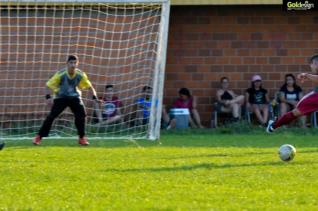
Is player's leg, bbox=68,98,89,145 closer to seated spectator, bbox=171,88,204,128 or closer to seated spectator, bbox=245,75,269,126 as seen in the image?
seated spectator, bbox=171,88,204,128

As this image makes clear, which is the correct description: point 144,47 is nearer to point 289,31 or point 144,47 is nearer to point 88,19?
point 88,19

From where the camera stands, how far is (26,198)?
8812 millimetres

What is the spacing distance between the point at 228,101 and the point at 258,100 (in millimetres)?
728

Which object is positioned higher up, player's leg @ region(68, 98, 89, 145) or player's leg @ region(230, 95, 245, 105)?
Answer: player's leg @ region(230, 95, 245, 105)

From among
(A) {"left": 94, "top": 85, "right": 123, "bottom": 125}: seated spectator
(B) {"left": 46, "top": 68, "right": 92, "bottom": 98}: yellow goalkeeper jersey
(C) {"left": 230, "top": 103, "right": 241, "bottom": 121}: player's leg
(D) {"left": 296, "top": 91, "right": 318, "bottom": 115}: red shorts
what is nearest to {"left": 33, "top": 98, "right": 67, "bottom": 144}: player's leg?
(B) {"left": 46, "top": 68, "right": 92, "bottom": 98}: yellow goalkeeper jersey

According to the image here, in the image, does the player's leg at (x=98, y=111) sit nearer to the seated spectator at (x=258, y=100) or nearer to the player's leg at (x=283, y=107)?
the seated spectator at (x=258, y=100)

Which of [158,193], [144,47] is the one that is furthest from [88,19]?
[158,193]

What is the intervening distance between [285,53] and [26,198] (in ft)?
49.2

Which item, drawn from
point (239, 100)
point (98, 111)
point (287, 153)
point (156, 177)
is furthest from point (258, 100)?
point (156, 177)

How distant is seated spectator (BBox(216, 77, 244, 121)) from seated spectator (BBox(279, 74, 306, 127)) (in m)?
0.98

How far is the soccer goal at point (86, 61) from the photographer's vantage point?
1934 centimetres

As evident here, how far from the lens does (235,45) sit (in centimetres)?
2291

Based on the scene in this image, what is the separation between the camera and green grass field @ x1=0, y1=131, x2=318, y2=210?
8484 mm

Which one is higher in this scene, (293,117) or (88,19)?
(88,19)
